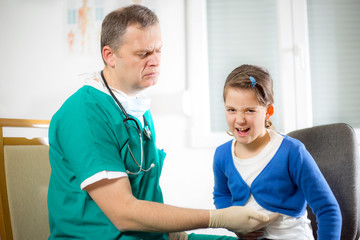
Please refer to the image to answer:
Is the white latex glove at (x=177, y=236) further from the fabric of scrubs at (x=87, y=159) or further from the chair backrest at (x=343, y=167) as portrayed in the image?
the chair backrest at (x=343, y=167)

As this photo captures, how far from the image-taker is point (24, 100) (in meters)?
2.18

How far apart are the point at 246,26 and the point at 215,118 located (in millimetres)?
680

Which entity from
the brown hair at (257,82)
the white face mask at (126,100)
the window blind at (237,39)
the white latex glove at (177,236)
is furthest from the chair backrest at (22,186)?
the window blind at (237,39)

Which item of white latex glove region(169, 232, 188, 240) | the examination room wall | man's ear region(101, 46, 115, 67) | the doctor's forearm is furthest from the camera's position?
the examination room wall

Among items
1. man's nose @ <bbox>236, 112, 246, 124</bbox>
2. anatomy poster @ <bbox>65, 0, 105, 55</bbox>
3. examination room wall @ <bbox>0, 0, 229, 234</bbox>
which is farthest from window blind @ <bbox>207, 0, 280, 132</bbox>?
man's nose @ <bbox>236, 112, 246, 124</bbox>

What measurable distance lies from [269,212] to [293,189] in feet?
0.37

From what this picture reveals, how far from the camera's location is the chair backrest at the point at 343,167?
1.18 m

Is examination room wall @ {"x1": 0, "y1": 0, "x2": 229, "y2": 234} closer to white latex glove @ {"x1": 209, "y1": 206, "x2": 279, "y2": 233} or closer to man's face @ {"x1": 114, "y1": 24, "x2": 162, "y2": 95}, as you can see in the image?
man's face @ {"x1": 114, "y1": 24, "x2": 162, "y2": 95}

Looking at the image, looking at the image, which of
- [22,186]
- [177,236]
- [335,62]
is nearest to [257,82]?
[177,236]

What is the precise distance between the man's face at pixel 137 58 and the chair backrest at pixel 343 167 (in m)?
0.72

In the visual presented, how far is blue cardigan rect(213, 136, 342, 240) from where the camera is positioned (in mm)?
1006

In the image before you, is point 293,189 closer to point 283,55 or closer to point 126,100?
point 126,100

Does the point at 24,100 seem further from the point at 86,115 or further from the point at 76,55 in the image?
the point at 86,115

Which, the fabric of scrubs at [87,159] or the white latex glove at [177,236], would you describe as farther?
the white latex glove at [177,236]
